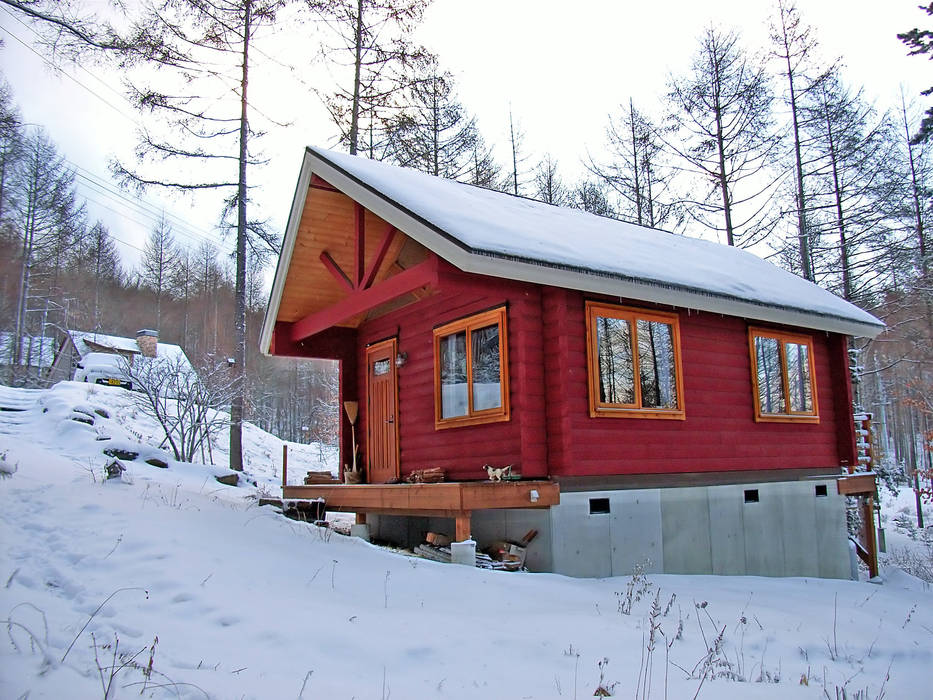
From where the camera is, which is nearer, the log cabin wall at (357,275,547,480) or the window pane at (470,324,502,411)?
the log cabin wall at (357,275,547,480)

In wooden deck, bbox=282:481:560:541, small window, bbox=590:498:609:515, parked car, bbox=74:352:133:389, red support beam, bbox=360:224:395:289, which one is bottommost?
small window, bbox=590:498:609:515

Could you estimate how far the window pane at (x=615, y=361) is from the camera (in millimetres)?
8094

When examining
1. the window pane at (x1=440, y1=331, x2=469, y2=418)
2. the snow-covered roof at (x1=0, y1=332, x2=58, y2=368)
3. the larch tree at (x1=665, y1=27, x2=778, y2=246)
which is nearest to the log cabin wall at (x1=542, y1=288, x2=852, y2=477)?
the window pane at (x1=440, y1=331, x2=469, y2=418)

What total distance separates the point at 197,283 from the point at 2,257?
15.0 metres

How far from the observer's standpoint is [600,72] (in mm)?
27281

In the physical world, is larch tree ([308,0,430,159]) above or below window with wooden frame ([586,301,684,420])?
above

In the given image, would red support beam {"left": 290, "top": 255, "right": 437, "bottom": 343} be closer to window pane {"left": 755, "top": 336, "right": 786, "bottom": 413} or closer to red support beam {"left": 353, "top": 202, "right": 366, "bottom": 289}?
red support beam {"left": 353, "top": 202, "right": 366, "bottom": 289}

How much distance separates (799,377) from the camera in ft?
35.8

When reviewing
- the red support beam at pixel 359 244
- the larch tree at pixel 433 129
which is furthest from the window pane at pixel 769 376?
the larch tree at pixel 433 129

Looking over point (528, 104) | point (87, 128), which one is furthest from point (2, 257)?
point (528, 104)

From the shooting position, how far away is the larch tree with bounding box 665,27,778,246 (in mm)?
19719

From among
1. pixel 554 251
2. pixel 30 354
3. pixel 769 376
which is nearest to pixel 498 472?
pixel 554 251

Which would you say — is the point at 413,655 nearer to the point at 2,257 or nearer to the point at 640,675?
the point at 640,675

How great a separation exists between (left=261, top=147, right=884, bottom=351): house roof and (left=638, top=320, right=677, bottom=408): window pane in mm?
422
